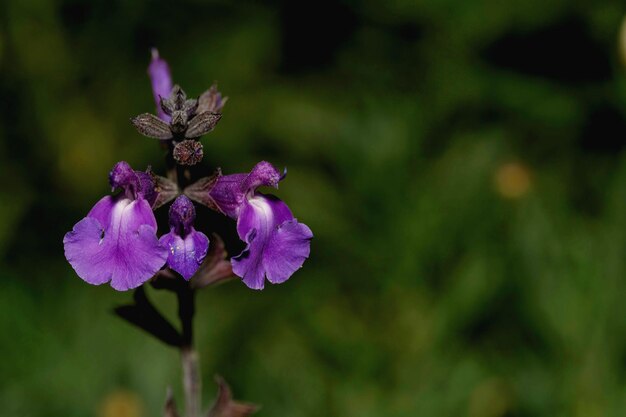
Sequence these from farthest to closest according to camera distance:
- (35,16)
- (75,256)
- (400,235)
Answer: (35,16)
(400,235)
(75,256)

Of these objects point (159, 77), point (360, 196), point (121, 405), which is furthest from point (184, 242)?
point (360, 196)

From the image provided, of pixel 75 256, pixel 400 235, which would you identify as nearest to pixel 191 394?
pixel 75 256

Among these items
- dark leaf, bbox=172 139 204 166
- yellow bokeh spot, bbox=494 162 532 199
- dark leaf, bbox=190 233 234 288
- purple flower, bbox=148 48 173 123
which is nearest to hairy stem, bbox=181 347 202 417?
dark leaf, bbox=190 233 234 288

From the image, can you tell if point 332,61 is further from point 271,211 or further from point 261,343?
point 271,211

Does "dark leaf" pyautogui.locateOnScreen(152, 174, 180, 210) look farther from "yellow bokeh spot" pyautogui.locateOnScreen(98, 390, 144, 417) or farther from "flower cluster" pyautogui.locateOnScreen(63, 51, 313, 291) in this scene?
"yellow bokeh spot" pyautogui.locateOnScreen(98, 390, 144, 417)

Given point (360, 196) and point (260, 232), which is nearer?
point (260, 232)

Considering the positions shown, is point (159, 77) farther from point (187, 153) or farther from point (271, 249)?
point (271, 249)
